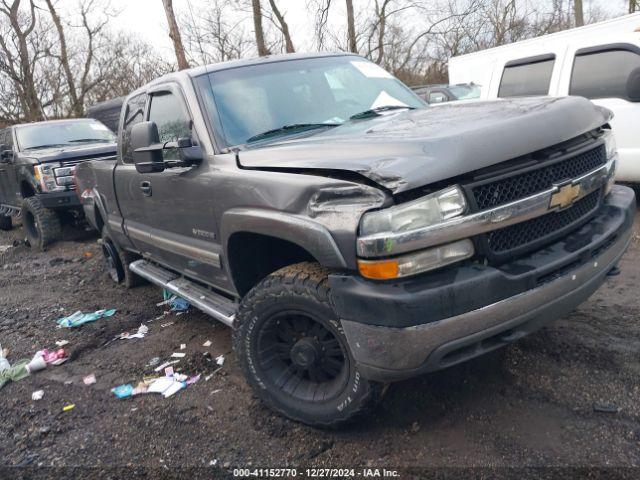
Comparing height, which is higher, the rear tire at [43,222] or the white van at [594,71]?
the white van at [594,71]

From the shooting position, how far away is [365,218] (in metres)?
1.99

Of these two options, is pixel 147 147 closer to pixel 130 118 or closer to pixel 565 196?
pixel 130 118

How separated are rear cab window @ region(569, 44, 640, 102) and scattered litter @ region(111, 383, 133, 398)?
524cm

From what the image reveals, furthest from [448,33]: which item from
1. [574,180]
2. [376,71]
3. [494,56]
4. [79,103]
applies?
[574,180]

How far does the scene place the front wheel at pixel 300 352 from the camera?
2.34m

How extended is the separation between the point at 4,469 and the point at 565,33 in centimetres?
659

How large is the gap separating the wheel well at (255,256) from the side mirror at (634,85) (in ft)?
13.1

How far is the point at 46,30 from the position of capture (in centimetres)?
2330

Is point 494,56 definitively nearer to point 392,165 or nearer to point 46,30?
point 392,165

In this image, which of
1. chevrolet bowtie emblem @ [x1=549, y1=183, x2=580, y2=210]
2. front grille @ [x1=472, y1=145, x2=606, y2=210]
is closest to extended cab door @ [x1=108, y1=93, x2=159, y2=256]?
front grille @ [x1=472, y1=145, x2=606, y2=210]

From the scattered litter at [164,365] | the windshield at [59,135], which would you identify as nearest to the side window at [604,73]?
the scattered litter at [164,365]

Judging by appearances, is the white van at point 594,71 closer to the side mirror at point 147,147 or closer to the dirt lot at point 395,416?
the dirt lot at point 395,416

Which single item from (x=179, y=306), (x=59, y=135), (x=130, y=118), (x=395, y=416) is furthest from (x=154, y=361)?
(x=59, y=135)

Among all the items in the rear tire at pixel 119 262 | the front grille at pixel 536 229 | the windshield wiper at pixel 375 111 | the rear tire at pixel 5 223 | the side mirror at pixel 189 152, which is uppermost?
the windshield wiper at pixel 375 111
